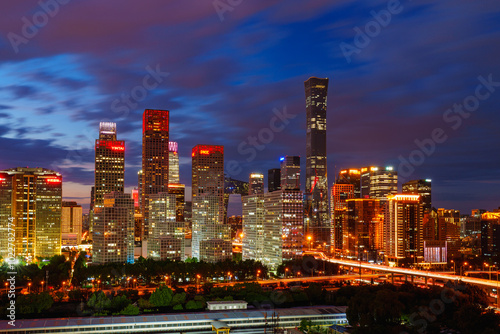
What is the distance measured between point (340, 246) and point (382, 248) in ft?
54.5

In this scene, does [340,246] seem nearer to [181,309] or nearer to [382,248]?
[382,248]

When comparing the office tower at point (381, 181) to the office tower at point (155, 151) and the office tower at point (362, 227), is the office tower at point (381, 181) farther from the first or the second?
the office tower at point (155, 151)

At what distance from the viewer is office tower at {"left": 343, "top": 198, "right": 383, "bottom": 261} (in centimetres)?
13325

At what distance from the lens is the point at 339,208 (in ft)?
504

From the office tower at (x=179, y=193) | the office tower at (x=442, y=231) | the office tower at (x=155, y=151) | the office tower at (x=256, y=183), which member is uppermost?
the office tower at (x=155, y=151)

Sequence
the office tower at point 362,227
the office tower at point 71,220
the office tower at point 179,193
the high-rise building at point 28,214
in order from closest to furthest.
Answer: the high-rise building at point 28,214 < the office tower at point 362,227 < the office tower at point 179,193 < the office tower at point 71,220

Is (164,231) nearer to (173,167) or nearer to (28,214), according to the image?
(28,214)

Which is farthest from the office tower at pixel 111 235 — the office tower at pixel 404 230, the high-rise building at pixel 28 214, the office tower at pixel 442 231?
the office tower at pixel 442 231

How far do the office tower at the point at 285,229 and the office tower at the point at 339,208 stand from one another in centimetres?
5049

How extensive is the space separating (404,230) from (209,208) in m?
43.1

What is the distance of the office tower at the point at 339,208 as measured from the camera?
474ft

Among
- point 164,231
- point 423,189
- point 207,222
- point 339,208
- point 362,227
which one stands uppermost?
point 423,189

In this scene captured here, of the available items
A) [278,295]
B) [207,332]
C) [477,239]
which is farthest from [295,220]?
[477,239]

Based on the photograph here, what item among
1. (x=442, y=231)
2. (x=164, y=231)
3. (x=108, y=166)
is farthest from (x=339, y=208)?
(x=108, y=166)
